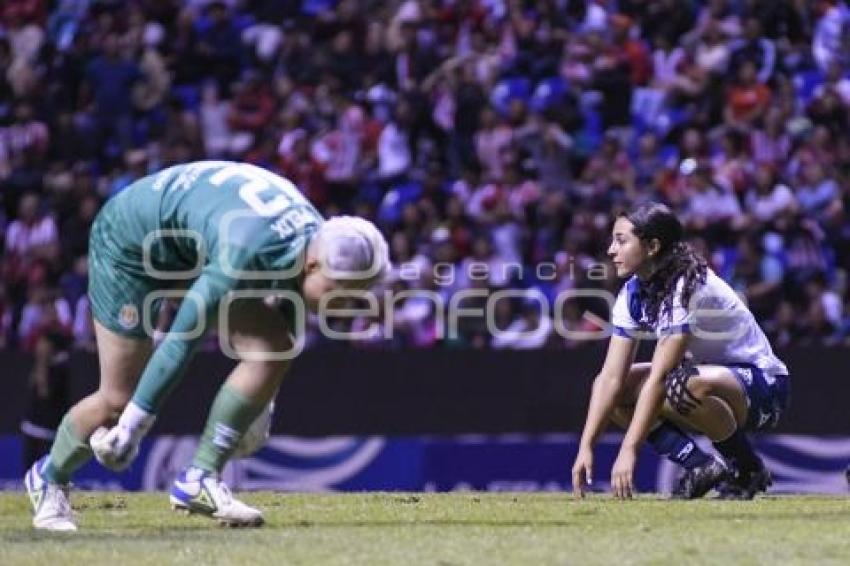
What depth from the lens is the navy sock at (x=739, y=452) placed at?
10.6m

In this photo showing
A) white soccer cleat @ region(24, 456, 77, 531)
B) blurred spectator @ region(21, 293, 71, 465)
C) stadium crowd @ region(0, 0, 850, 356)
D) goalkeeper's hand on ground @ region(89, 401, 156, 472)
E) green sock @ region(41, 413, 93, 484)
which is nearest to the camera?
goalkeeper's hand on ground @ region(89, 401, 156, 472)

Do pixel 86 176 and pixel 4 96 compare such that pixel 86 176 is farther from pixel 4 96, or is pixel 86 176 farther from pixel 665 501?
pixel 665 501

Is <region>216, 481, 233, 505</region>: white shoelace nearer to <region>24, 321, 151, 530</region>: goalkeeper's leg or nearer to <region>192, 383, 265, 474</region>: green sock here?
<region>192, 383, 265, 474</region>: green sock

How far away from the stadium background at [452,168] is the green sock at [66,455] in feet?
26.1

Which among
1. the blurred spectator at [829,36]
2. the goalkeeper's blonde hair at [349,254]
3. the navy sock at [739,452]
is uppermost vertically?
the blurred spectator at [829,36]

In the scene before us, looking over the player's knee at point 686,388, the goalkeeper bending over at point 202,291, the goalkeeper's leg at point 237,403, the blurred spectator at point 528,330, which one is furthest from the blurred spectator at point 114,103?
the goalkeeper's leg at point 237,403

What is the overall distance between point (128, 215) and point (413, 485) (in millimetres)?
8186

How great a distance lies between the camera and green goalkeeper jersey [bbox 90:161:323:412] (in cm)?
832

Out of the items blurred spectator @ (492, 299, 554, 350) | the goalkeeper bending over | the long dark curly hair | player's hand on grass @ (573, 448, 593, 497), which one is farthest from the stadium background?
the goalkeeper bending over

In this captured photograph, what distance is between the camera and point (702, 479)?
34.6 feet

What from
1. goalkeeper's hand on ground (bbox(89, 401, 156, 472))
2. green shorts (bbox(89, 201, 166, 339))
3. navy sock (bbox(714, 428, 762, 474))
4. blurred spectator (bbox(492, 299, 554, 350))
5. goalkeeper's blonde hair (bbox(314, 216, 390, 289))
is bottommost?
blurred spectator (bbox(492, 299, 554, 350))

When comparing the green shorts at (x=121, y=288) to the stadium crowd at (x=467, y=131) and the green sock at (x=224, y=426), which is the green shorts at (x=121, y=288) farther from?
the stadium crowd at (x=467, y=131)

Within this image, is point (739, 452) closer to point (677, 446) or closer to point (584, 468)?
point (677, 446)

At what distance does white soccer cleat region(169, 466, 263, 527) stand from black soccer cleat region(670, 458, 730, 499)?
2.86 metres
